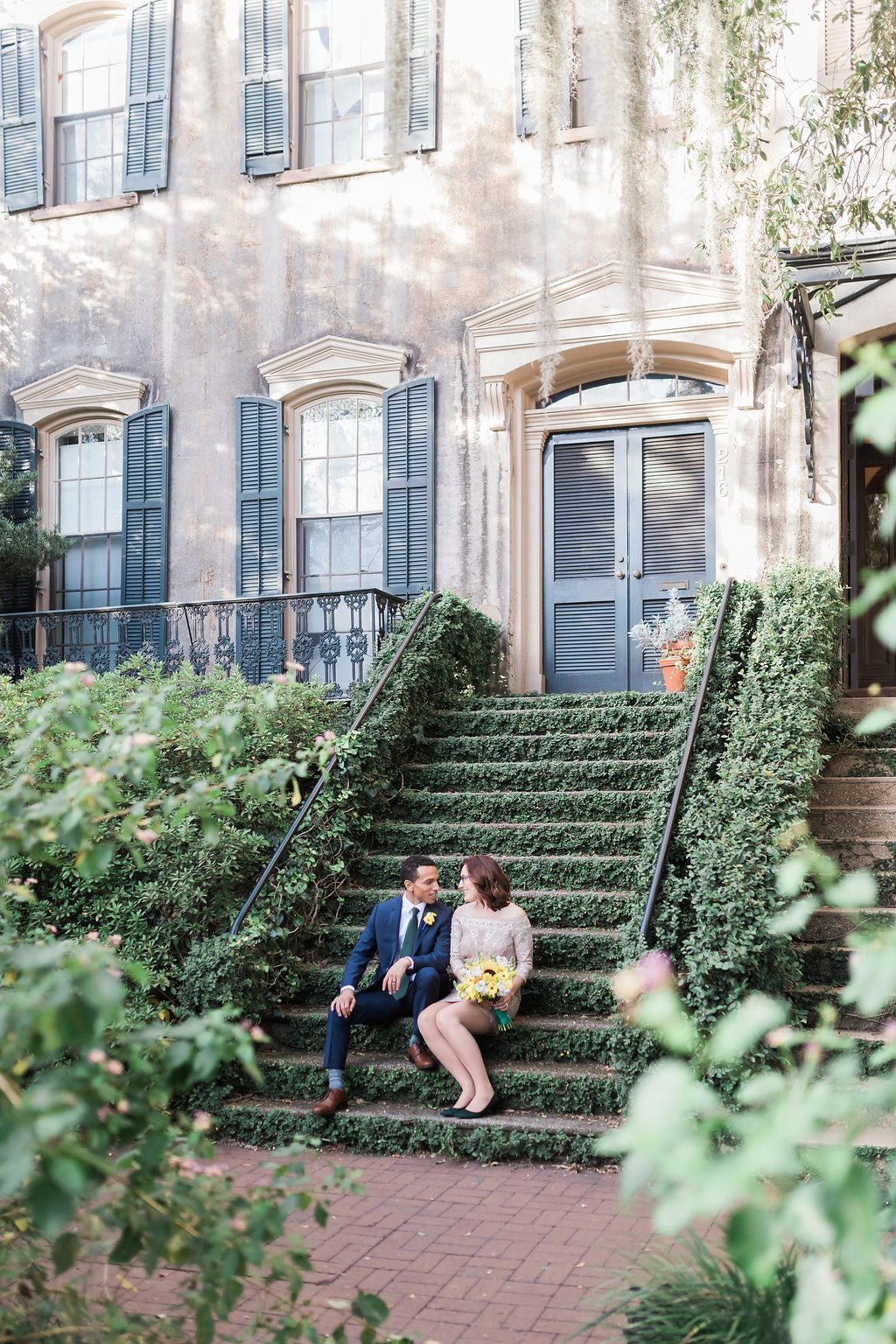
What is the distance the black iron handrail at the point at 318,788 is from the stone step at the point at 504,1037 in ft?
1.85

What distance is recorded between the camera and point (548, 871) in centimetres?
710

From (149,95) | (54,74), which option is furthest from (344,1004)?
(54,74)

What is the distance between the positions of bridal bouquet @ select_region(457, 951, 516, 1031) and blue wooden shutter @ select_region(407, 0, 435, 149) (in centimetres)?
808

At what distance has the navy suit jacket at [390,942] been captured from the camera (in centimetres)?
597

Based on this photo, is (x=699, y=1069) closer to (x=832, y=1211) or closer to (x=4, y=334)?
(x=832, y=1211)

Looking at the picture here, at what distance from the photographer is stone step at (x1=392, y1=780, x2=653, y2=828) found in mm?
7637

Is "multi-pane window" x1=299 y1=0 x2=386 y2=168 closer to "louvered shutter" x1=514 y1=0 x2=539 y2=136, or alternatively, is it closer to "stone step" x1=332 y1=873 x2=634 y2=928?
"louvered shutter" x1=514 y1=0 x2=539 y2=136

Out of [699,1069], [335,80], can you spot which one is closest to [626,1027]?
[699,1069]

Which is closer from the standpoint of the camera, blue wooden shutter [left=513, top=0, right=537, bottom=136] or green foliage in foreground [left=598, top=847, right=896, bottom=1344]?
green foliage in foreground [left=598, top=847, right=896, bottom=1344]

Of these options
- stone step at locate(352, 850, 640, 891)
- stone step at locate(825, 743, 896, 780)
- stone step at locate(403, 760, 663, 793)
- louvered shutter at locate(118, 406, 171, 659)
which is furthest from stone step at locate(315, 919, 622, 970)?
louvered shutter at locate(118, 406, 171, 659)

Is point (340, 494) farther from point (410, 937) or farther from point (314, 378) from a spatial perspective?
point (410, 937)

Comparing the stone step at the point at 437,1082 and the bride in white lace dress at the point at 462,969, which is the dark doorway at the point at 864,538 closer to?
the bride in white lace dress at the point at 462,969

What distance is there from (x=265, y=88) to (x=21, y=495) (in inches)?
180

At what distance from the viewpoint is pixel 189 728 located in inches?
303
